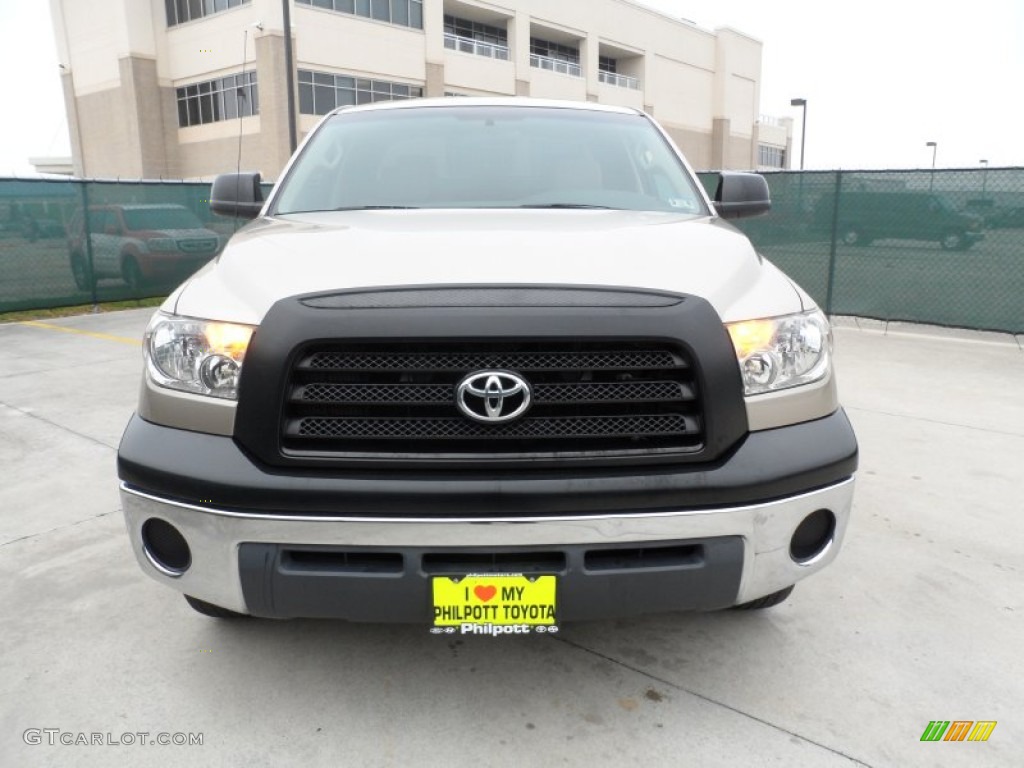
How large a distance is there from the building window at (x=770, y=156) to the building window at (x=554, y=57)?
22.5 metres

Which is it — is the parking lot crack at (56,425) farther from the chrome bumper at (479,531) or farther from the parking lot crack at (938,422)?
the parking lot crack at (938,422)

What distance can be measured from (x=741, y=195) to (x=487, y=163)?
3.84ft

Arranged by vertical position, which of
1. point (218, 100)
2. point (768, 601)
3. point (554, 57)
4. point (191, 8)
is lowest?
point (768, 601)

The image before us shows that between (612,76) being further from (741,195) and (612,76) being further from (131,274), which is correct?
(741,195)

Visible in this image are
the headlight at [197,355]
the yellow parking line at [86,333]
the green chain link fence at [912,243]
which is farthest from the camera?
the yellow parking line at [86,333]

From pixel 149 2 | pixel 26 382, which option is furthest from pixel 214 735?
pixel 149 2

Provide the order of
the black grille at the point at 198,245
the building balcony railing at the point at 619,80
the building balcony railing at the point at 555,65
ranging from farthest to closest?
the building balcony railing at the point at 619,80 < the building balcony railing at the point at 555,65 < the black grille at the point at 198,245

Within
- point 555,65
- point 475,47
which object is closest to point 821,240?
point 475,47

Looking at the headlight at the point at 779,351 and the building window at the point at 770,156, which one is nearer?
the headlight at the point at 779,351

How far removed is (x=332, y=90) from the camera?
108 ft

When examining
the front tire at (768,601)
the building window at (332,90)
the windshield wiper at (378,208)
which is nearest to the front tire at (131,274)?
the windshield wiper at (378,208)

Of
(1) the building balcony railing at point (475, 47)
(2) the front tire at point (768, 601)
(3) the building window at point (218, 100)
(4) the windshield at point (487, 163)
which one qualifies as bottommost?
(2) the front tire at point (768, 601)

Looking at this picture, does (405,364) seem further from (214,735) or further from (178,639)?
(178,639)

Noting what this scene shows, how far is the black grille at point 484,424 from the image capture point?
81.7 inches
